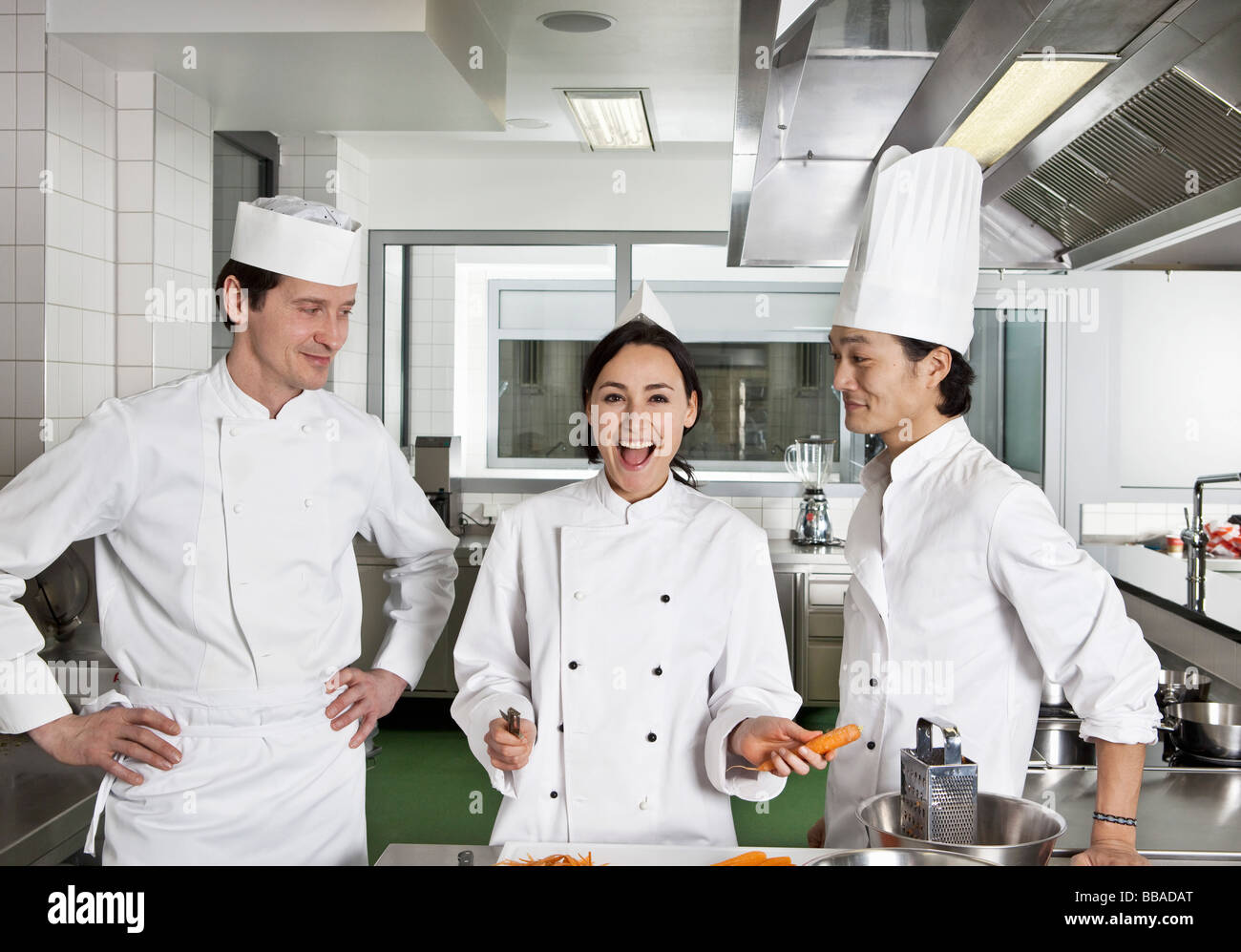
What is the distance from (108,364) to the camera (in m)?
3.22

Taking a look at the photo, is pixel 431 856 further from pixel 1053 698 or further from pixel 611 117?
pixel 611 117

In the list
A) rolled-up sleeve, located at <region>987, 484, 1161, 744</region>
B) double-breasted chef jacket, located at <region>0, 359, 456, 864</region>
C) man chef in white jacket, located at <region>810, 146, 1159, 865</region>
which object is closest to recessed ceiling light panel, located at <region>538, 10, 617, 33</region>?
man chef in white jacket, located at <region>810, 146, 1159, 865</region>

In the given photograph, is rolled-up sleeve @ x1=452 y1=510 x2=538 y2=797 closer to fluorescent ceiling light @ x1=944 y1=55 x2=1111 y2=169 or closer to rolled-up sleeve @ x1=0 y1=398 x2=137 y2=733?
rolled-up sleeve @ x1=0 y1=398 x2=137 y2=733

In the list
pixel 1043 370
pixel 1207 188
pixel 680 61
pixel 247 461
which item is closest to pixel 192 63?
pixel 680 61

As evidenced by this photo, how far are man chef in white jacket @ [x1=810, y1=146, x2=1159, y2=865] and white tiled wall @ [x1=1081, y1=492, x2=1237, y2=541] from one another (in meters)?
3.40

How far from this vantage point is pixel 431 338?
5234 mm

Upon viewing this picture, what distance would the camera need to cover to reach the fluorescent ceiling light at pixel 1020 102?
144 centimetres

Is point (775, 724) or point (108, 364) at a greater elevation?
point (108, 364)

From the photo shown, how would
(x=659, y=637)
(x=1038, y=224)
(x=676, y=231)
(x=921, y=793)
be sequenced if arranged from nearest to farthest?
1. (x=921, y=793)
2. (x=659, y=637)
3. (x=1038, y=224)
4. (x=676, y=231)

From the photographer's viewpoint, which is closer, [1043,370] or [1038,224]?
[1038,224]

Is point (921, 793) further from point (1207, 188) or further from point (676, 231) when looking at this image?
point (676, 231)

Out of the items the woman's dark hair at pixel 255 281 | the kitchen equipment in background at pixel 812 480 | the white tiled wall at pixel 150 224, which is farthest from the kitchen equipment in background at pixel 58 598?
the kitchen equipment in background at pixel 812 480

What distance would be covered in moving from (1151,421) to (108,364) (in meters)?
4.29
